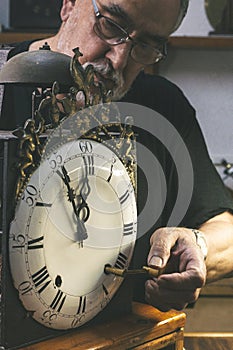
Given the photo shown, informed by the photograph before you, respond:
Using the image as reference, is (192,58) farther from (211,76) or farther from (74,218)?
(74,218)

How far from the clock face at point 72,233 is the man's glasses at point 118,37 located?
0.41m

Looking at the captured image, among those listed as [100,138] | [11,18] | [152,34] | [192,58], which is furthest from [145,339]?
[192,58]

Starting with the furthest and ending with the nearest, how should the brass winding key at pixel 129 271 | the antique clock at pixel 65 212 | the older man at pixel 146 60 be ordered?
the older man at pixel 146 60
the brass winding key at pixel 129 271
the antique clock at pixel 65 212

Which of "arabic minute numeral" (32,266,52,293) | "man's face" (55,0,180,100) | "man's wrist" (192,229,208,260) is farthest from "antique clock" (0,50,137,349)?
"man's face" (55,0,180,100)

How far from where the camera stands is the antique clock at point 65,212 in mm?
930

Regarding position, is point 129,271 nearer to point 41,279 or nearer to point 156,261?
point 156,261

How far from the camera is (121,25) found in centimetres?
140

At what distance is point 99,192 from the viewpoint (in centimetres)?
104

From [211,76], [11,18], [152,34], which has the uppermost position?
[152,34]

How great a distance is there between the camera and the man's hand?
3.47 feet

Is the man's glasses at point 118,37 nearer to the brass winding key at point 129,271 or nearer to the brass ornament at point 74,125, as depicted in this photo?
the brass ornament at point 74,125

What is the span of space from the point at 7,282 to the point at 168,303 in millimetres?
286

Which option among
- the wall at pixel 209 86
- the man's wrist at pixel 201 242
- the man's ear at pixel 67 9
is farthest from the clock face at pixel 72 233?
the wall at pixel 209 86

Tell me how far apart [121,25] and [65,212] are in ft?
1.80
